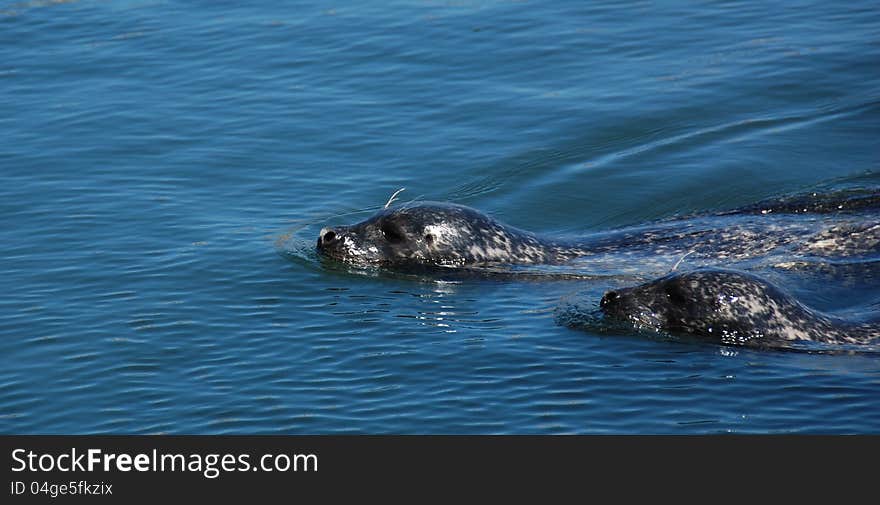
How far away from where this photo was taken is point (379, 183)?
20.0 m

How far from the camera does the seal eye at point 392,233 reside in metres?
17.3

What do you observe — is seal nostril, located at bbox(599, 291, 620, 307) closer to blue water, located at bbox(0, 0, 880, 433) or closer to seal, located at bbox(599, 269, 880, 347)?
seal, located at bbox(599, 269, 880, 347)

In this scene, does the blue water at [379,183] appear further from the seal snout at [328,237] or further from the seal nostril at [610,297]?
the seal nostril at [610,297]

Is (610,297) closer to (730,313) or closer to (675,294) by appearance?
(675,294)

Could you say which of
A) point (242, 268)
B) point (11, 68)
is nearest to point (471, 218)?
point (242, 268)

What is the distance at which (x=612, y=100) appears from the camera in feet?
75.6

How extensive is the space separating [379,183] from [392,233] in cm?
278

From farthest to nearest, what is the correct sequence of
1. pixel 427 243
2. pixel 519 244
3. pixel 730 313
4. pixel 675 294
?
1. pixel 519 244
2. pixel 427 243
3. pixel 675 294
4. pixel 730 313

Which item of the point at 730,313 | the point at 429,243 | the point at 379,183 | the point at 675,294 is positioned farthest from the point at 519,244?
the point at 730,313

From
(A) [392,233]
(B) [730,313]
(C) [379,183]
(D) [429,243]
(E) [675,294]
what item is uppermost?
(C) [379,183]

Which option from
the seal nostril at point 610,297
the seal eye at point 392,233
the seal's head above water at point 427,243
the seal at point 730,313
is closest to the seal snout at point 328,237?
the seal's head above water at point 427,243

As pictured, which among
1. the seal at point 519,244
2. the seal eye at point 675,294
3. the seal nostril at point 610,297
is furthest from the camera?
the seal at point 519,244

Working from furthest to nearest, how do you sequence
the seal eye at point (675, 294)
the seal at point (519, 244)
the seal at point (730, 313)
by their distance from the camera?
1. the seal at point (519, 244)
2. the seal eye at point (675, 294)
3. the seal at point (730, 313)
